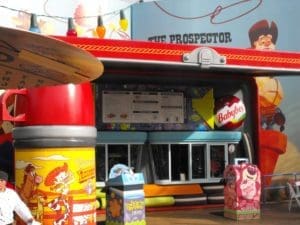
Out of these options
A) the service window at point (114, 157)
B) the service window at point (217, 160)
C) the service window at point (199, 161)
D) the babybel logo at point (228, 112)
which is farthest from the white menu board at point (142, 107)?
the service window at point (217, 160)

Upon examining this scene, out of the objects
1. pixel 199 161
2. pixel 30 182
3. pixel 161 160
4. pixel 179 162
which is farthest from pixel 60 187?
pixel 199 161

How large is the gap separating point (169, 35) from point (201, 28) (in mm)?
1093

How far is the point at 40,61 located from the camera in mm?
2395

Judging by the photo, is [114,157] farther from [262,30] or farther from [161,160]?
[262,30]

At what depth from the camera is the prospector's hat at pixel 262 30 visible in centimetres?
1681

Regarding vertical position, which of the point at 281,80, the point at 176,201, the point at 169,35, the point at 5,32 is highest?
the point at 169,35

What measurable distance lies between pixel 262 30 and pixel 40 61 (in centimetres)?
1523

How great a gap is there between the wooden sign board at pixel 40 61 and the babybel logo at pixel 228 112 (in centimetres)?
1167

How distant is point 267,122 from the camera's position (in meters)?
16.5

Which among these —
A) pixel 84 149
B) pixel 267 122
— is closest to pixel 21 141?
pixel 84 149

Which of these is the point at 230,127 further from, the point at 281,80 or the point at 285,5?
the point at 285,5

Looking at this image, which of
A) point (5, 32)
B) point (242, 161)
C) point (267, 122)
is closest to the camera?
point (5, 32)

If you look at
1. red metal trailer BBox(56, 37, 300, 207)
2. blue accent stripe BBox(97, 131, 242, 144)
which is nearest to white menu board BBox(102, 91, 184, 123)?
red metal trailer BBox(56, 37, 300, 207)

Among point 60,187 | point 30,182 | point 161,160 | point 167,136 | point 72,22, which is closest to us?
point 60,187
